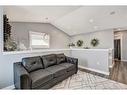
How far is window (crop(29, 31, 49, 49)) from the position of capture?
20.3 ft

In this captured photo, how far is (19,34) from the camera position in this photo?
18.6 ft

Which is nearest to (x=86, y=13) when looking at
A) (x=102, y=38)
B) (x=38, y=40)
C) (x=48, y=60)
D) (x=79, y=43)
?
(x=102, y=38)

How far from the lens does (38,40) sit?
255 inches

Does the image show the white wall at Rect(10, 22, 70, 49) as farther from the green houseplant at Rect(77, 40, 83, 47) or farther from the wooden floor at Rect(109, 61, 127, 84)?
the wooden floor at Rect(109, 61, 127, 84)

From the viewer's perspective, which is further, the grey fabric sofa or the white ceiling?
the white ceiling

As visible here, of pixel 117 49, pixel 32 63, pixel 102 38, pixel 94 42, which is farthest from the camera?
pixel 117 49

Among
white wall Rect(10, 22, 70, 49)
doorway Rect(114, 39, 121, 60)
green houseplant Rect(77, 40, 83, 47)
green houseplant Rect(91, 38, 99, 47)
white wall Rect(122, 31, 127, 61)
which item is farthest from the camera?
doorway Rect(114, 39, 121, 60)

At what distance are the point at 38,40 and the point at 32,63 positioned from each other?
11.4ft

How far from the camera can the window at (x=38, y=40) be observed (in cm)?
619

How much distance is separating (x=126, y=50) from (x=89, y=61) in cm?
449

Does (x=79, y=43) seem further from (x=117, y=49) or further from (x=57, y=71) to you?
(x=57, y=71)

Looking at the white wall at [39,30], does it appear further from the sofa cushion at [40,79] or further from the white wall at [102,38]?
the sofa cushion at [40,79]

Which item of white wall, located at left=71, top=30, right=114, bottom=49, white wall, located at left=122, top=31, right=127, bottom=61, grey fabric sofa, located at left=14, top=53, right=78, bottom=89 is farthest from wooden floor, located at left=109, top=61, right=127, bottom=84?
white wall, located at left=122, top=31, right=127, bottom=61
